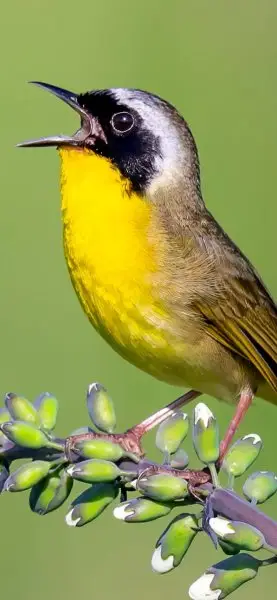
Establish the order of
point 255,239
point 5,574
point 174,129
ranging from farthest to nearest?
point 255,239
point 5,574
point 174,129

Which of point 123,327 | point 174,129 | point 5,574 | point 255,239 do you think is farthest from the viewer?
point 255,239

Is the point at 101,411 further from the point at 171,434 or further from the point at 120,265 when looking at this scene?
the point at 120,265

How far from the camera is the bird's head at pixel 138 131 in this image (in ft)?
10.5

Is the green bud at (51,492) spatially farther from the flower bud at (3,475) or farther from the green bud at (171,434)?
the green bud at (171,434)

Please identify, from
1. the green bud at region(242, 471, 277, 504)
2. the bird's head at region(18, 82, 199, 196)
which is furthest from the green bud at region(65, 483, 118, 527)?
the bird's head at region(18, 82, 199, 196)

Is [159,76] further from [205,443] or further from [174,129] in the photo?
[205,443]

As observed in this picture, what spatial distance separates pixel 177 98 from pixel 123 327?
2.04 meters

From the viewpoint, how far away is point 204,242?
132 inches

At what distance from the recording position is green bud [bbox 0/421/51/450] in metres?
1.80

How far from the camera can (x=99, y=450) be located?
1.88 meters

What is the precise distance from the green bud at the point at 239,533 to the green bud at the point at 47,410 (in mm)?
331

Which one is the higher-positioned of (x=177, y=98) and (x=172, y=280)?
(x=177, y=98)

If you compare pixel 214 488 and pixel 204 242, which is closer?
pixel 214 488

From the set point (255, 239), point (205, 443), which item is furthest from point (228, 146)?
point (205, 443)
